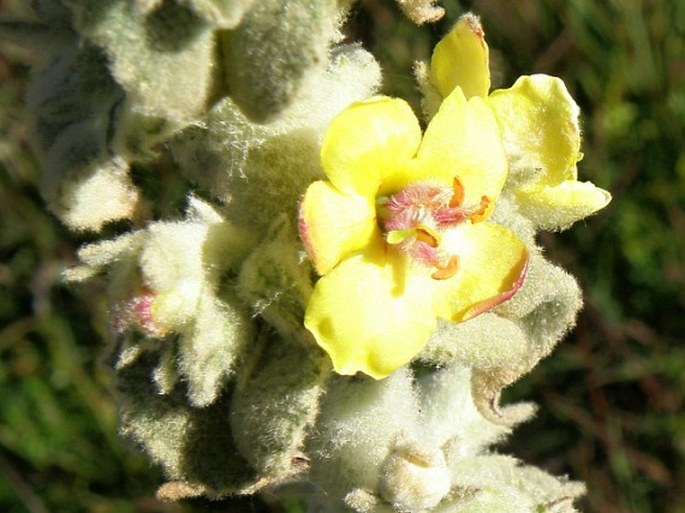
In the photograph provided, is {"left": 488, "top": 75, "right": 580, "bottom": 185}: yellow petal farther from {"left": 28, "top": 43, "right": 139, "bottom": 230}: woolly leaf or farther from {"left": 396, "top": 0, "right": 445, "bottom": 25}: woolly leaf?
{"left": 28, "top": 43, "right": 139, "bottom": 230}: woolly leaf

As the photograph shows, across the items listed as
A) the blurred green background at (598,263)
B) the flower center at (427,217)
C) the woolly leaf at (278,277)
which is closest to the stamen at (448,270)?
the flower center at (427,217)

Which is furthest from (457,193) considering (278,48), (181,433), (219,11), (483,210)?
(181,433)

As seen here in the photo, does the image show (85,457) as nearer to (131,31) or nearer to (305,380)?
(305,380)

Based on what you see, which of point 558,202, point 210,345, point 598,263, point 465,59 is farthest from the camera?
point 598,263

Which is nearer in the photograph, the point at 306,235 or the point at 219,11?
the point at 219,11

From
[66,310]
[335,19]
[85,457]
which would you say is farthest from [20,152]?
[335,19]

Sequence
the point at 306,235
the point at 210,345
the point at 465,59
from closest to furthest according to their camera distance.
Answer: the point at 306,235 → the point at 210,345 → the point at 465,59

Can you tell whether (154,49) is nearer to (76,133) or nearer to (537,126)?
(76,133)
